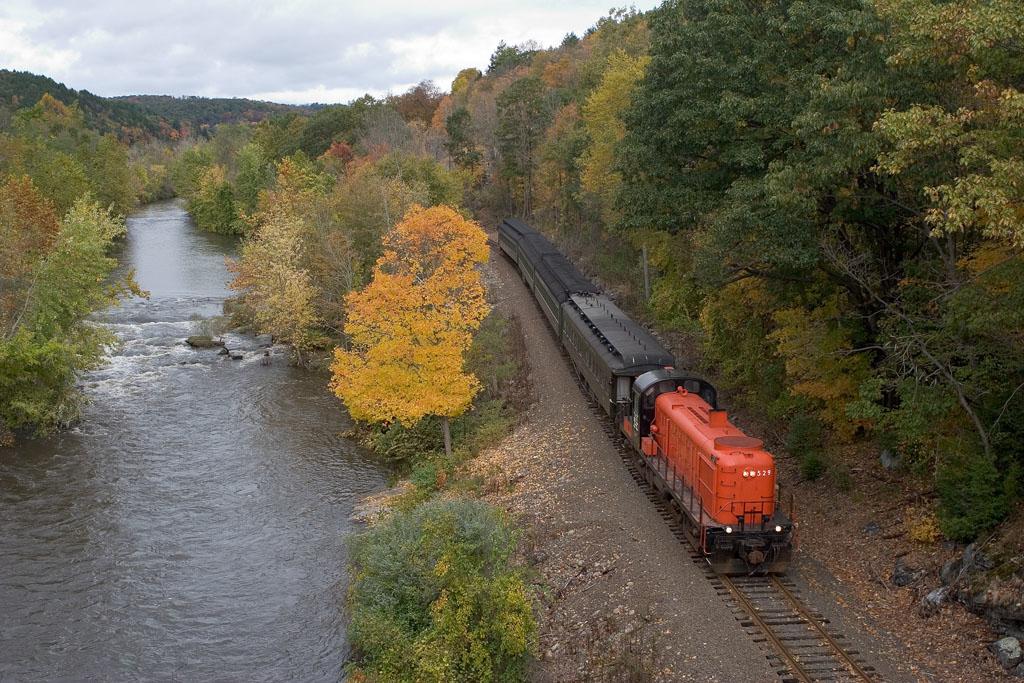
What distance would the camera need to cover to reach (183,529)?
26734mm

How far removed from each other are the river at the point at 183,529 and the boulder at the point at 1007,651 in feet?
44.0

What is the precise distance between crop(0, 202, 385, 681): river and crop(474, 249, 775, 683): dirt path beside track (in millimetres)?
5540

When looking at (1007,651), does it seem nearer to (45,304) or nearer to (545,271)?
(545,271)

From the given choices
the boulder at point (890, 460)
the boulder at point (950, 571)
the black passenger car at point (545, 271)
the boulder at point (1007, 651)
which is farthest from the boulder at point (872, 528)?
the black passenger car at point (545, 271)

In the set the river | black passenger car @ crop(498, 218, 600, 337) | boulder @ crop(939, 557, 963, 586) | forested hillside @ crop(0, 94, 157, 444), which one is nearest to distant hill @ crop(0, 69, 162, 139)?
black passenger car @ crop(498, 218, 600, 337)

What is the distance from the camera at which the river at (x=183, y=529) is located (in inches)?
792

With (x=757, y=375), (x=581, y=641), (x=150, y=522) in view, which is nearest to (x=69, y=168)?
(x=150, y=522)

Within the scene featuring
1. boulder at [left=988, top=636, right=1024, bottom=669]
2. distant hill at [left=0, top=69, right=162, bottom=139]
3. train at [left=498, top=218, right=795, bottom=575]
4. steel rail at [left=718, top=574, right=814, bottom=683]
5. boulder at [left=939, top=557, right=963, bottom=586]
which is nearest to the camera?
boulder at [left=988, top=636, right=1024, bottom=669]

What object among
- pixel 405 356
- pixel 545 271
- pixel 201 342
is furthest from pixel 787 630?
pixel 201 342

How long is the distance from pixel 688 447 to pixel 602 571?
11.9 ft

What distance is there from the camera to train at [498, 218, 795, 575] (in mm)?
17750

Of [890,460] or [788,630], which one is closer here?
[788,630]

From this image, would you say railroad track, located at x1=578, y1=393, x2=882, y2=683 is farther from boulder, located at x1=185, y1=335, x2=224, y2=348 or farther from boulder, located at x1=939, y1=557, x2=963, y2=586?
boulder, located at x1=185, y1=335, x2=224, y2=348

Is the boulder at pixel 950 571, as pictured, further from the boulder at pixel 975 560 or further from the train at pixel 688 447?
the train at pixel 688 447
